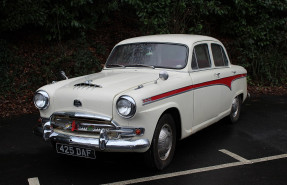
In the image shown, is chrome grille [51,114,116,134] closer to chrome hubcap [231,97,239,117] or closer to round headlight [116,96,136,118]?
round headlight [116,96,136,118]

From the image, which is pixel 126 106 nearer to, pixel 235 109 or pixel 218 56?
pixel 218 56

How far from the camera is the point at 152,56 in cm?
535

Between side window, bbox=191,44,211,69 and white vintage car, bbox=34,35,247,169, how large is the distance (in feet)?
0.06

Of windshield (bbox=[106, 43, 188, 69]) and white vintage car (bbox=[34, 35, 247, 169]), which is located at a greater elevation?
windshield (bbox=[106, 43, 188, 69])

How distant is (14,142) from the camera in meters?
5.72

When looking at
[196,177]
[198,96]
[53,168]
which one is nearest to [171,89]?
[198,96]

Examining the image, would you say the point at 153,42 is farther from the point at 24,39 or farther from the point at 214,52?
the point at 24,39

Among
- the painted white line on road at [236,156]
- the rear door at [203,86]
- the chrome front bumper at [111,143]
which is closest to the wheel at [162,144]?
the chrome front bumper at [111,143]

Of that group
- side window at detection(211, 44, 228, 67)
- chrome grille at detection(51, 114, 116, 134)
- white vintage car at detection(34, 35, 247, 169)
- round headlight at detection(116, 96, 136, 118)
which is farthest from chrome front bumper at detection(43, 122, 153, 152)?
side window at detection(211, 44, 228, 67)

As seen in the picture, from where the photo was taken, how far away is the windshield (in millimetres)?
5211

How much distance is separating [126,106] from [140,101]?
6.7 inches

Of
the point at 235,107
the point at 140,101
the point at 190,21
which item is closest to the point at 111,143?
the point at 140,101

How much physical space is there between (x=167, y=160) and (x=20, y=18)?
21.2 ft

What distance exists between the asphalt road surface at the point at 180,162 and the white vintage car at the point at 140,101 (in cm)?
32
